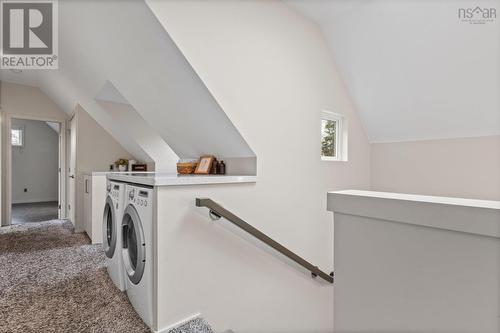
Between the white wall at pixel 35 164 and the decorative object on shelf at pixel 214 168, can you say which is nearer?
the decorative object on shelf at pixel 214 168

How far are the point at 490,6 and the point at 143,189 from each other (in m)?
3.24

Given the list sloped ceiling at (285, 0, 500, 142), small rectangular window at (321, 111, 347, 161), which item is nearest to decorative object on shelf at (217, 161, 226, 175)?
small rectangular window at (321, 111, 347, 161)

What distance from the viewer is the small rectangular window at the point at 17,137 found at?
6.70m

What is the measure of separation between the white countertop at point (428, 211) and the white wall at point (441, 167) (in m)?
3.09

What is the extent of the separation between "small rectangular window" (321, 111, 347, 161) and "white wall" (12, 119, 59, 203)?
763cm

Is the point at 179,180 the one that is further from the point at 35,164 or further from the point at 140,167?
the point at 35,164

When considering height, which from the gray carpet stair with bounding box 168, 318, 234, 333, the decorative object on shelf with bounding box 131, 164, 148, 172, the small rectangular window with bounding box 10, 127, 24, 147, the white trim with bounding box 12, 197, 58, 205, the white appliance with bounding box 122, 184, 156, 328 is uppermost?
the small rectangular window with bounding box 10, 127, 24, 147

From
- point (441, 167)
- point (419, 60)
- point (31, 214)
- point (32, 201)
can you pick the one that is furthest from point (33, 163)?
point (441, 167)

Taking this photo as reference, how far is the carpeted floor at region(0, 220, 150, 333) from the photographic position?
64.8 inches

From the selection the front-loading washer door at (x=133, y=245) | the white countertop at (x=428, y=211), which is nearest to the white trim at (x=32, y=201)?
the front-loading washer door at (x=133, y=245)

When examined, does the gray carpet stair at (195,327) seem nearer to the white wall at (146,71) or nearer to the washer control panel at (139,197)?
the washer control panel at (139,197)

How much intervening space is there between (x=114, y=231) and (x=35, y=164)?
6.83 m

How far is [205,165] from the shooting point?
265 cm

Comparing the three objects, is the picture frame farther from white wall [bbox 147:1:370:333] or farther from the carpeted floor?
the carpeted floor
